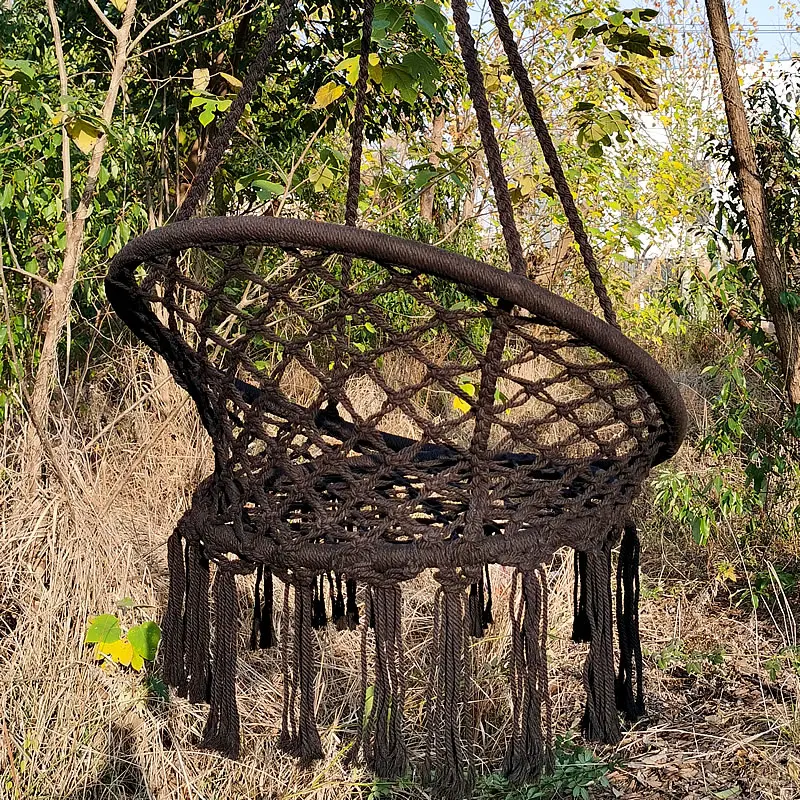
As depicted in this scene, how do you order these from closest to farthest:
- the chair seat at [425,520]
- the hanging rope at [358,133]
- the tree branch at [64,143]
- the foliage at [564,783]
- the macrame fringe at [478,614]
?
the chair seat at [425,520] < the hanging rope at [358,133] < the macrame fringe at [478,614] < the foliage at [564,783] < the tree branch at [64,143]

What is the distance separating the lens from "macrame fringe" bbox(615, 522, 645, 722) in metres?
1.22

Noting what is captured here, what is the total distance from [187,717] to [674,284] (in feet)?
5.92

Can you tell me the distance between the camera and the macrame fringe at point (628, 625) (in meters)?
1.22

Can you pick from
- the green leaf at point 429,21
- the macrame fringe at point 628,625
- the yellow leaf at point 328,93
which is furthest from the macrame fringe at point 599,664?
the yellow leaf at point 328,93

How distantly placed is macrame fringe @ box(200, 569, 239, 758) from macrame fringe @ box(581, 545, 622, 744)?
1.38 ft

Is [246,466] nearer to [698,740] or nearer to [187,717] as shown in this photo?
[187,717]

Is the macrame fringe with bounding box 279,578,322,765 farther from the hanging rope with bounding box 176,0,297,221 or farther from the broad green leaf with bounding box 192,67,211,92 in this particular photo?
the broad green leaf with bounding box 192,67,211,92

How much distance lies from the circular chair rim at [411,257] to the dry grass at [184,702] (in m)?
1.21

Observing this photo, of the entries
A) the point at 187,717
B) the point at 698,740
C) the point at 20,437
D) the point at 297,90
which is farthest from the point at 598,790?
the point at 297,90

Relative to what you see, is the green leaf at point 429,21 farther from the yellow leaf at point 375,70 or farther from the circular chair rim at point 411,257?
the circular chair rim at point 411,257

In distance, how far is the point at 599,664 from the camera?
109 centimetres

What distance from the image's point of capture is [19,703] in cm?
186

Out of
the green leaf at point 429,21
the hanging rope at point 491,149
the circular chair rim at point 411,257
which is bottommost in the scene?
the circular chair rim at point 411,257

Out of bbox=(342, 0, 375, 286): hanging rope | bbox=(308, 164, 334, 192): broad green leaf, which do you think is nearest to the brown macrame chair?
bbox=(342, 0, 375, 286): hanging rope
